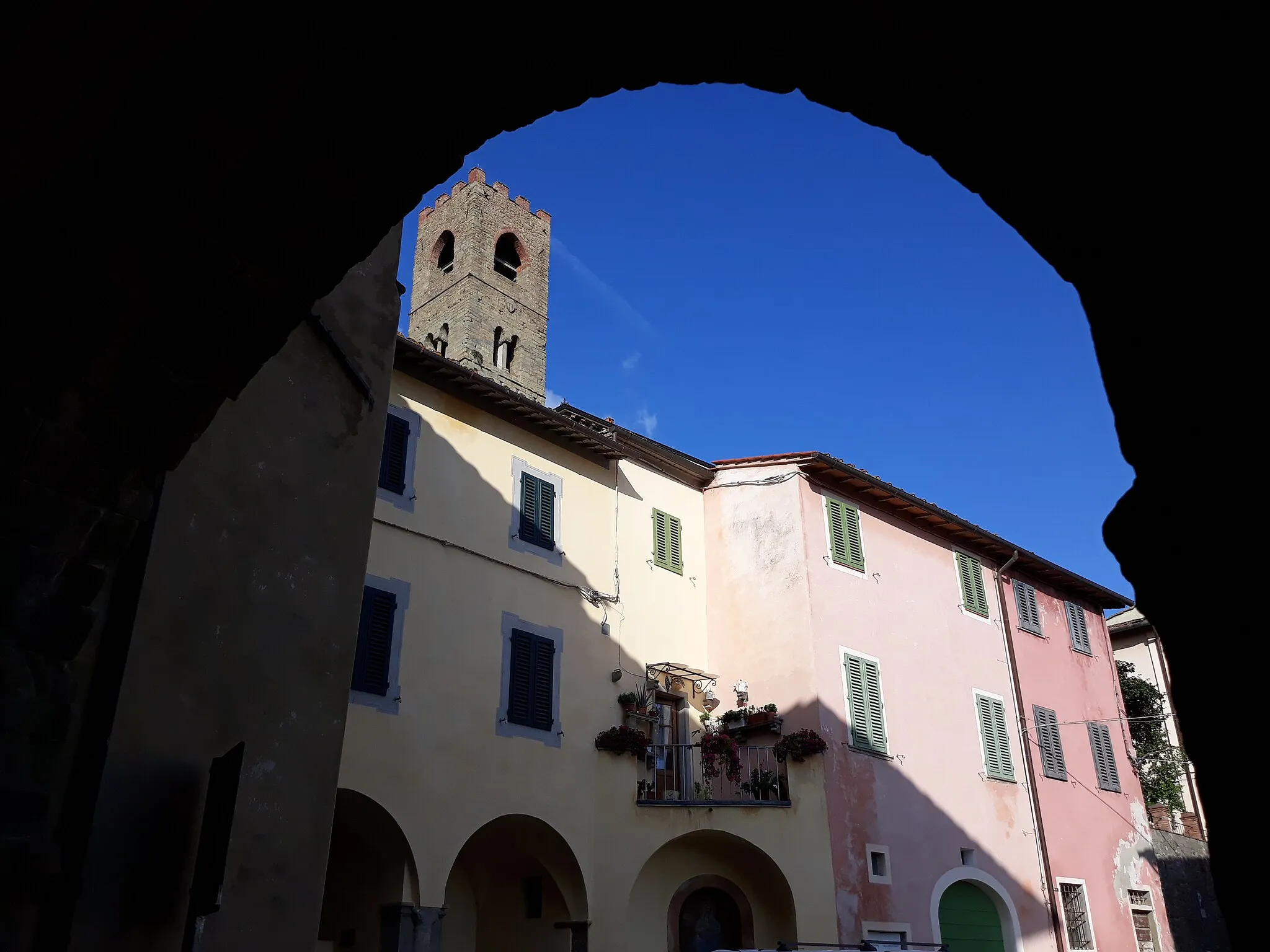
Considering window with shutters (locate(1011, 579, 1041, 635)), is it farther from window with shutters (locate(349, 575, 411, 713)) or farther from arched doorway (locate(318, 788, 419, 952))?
arched doorway (locate(318, 788, 419, 952))

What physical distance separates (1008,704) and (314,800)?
16.2 meters

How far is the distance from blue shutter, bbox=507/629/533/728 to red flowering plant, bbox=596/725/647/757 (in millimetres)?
1280

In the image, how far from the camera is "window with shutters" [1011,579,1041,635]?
72.9ft

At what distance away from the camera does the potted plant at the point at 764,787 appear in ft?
54.6

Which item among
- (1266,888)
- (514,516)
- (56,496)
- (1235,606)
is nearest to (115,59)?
(56,496)

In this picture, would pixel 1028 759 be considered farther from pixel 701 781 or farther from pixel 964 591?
pixel 701 781

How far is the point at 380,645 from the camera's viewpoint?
14.0 m

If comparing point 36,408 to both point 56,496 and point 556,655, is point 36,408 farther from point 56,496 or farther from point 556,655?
point 556,655

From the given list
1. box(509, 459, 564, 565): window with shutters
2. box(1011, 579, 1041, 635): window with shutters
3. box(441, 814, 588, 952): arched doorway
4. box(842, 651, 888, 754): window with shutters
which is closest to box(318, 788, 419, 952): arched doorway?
box(441, 814, 588, 952): arched doorway

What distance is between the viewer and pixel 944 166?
3.22 meters

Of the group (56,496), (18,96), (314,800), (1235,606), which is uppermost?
(18,96)

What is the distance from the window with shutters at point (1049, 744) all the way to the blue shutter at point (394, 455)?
1347cm

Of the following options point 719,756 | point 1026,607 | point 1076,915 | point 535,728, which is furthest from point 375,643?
point 1026,607

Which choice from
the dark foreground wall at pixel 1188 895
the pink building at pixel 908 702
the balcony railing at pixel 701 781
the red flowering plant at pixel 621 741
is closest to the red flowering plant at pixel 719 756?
the balcony railing at pixel 701 781
